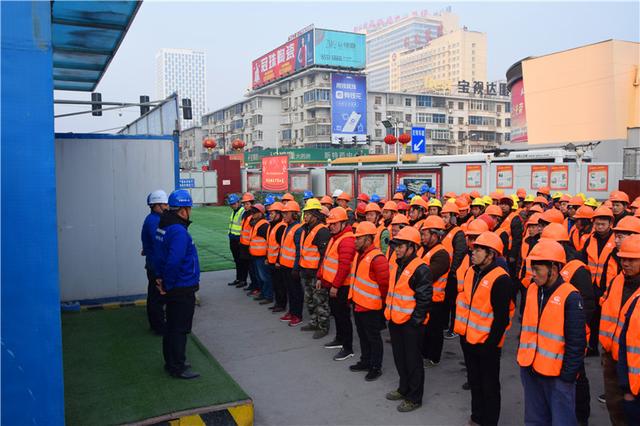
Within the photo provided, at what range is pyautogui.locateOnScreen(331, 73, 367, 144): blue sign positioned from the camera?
69250 millimetres

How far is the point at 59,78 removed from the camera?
1113 cm

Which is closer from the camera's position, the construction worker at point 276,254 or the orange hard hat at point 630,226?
the orange hard hat at point 630,226

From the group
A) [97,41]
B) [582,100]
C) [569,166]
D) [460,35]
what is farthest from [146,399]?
[460,35]

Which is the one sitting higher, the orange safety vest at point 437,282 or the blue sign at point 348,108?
the blue sign at point 348,108

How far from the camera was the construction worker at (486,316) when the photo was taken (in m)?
4.41

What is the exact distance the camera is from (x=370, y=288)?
5.76 meters

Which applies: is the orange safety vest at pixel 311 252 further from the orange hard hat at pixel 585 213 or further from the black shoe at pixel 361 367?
the orange hard hat at pixel 585 213

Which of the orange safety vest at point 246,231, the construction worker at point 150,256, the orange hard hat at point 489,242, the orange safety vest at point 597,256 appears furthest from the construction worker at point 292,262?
the orange safety vest at point 597,256

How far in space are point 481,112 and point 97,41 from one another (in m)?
82.2

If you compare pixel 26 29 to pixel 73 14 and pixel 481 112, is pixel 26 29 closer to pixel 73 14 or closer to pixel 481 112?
pixel 73 14

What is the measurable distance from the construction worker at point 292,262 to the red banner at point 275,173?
16.2 meters

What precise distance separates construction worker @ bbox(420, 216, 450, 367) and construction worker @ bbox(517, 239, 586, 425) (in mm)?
1880

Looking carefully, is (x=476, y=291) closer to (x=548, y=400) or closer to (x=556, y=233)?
(x=548, y=400)

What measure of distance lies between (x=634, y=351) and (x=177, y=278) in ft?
13.8
